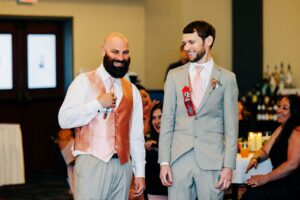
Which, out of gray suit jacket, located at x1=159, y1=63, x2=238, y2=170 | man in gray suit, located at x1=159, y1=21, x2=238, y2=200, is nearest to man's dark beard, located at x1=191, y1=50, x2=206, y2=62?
man in gray suit, located at x1=159, y1=21, x2=238, y2=200

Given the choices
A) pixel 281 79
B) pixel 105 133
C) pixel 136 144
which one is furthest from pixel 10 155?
pixel 105 133

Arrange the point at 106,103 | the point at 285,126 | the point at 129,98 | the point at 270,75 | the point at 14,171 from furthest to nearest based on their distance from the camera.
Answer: the point at 270,75, the point at 14,171, the point at 285,126, the point at 129,98, the point at 106,103

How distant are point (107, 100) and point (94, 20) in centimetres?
594

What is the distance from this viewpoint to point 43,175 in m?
9.35

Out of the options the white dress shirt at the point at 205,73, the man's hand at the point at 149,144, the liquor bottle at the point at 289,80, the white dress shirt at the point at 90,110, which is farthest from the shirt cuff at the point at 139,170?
the liquor bottle at the point at 289,80

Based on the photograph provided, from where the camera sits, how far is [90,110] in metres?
3.72

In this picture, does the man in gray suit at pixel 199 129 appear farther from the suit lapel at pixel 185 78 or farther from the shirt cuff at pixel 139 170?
the shirt cuff at pixel 139 170

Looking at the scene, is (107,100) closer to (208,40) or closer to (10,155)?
(208,40)

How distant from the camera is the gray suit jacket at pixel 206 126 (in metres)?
3.79

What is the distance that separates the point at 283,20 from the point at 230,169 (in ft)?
21.8

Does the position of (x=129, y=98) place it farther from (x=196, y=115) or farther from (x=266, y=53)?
(x=266, y=53)

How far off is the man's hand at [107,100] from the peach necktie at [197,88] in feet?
1.45

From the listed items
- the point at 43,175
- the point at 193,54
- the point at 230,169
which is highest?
the point at 193,54

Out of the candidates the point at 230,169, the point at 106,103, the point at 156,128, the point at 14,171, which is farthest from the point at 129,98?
the point at 14,171
